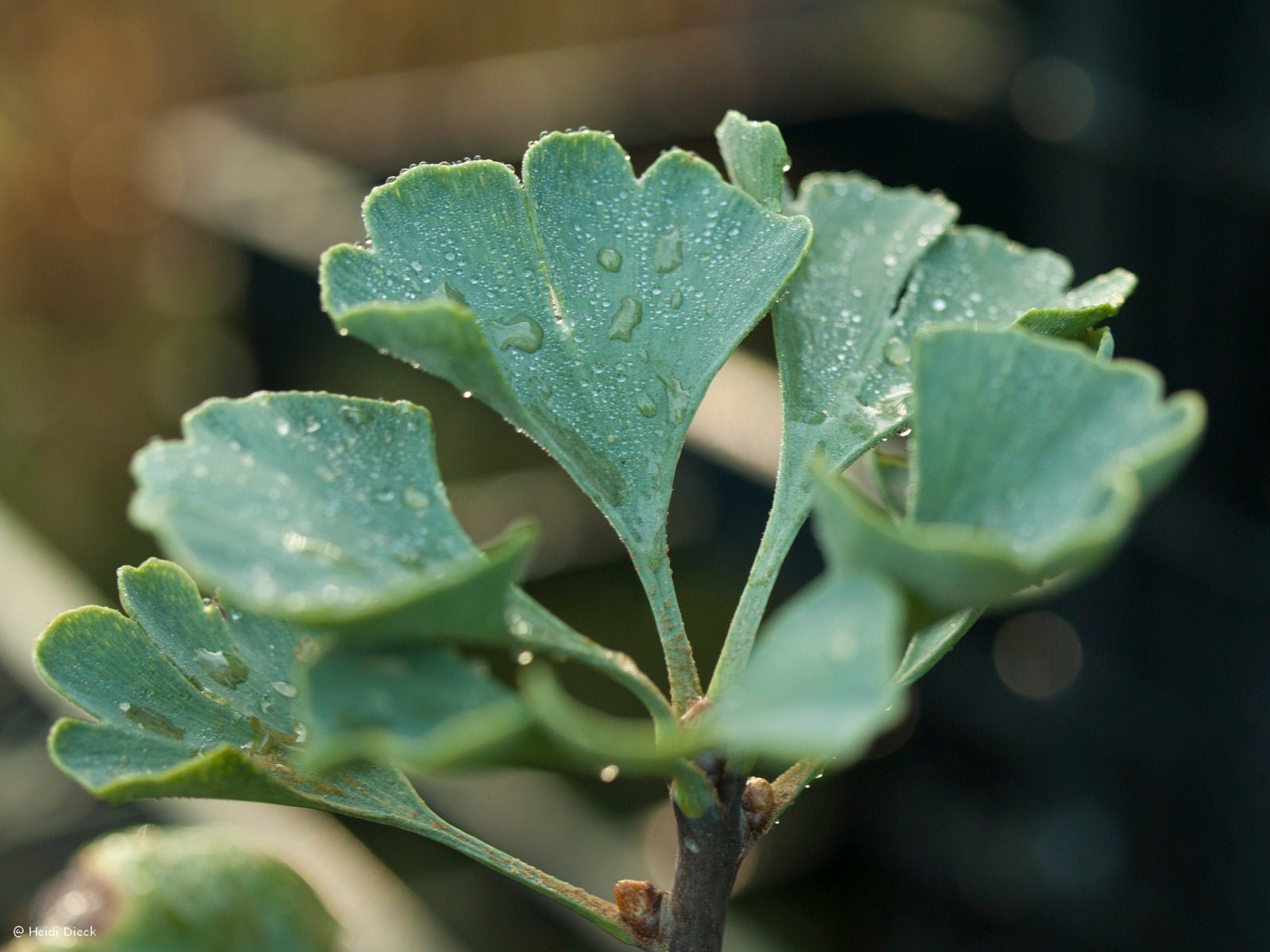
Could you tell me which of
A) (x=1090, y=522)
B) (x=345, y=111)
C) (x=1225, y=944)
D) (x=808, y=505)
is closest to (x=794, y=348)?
(x=808, y=505)

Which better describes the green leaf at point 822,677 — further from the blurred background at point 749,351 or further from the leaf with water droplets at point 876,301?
the blurred background at point 749,351

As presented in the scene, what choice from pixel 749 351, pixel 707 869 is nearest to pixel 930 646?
pixel 707 869

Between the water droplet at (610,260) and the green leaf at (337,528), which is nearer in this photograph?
the green leaf at (337,528)

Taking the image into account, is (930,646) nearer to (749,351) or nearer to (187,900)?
(187,900)

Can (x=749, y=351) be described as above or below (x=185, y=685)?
below

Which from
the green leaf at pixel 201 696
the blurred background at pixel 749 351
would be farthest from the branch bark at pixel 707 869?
the blurred background at pixel 749 351

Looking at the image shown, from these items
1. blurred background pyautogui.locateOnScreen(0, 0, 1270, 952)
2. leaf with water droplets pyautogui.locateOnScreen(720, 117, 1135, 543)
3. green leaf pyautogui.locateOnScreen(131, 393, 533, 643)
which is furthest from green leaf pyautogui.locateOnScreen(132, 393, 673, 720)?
blurred background pyautogui.locateOnScreen(0, 0, 1270, 952)
